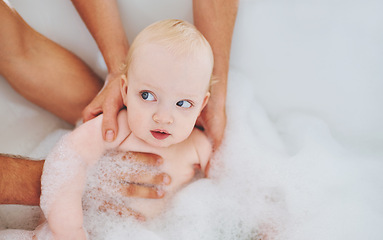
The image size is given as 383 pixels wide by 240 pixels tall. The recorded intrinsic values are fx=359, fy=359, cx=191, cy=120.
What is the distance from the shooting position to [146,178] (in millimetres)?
1032

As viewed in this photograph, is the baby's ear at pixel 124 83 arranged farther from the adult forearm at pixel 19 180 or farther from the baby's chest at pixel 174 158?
the adult forearm at pixel 19 180

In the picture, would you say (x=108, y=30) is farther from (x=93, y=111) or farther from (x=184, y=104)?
(x=184, y=104)

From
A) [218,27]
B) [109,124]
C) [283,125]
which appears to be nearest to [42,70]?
[109,124]

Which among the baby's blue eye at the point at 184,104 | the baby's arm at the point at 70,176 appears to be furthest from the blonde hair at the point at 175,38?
the baby's arm at the point at 70,176

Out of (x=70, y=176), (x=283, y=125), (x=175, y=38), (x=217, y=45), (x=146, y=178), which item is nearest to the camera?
(x=175, y=38)

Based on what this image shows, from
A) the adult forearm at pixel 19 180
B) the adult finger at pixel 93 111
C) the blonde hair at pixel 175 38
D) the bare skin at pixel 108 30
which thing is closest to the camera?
the blonde hair at pixel 175 38

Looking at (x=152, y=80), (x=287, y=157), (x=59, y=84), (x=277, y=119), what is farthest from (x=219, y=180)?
(x=59, y=84)

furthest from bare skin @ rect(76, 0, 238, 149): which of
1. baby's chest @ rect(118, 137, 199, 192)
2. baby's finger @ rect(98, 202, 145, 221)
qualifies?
baby's finger @ rect(98, 202, 145, 221)

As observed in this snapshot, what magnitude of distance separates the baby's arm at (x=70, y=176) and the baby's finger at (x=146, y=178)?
113 mm

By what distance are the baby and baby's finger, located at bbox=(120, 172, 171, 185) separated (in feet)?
0.10

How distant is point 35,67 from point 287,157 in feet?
2.78

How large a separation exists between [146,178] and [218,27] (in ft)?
1.72

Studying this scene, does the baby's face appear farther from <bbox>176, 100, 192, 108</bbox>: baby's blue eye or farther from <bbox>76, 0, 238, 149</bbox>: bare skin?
<bbox>76, 0, 238, 149</bbox>: bare skin

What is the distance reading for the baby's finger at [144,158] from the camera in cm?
101
